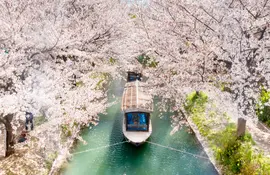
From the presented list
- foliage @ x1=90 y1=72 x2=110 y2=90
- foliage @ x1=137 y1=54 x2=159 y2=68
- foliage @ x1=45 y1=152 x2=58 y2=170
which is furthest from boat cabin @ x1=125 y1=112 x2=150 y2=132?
foliage @ x1=90 y1=72 x2=110 y2=90

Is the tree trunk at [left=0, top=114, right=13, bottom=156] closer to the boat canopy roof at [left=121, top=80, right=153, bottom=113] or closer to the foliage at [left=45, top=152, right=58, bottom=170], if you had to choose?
the foliage at [left=45, top=152, right=58, bottom=170]

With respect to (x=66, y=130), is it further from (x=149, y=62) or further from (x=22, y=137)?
(x=149, y=62)

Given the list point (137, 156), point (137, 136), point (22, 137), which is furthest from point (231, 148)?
point (22, 137)

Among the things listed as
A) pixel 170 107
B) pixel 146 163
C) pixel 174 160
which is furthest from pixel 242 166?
pixel 170 107

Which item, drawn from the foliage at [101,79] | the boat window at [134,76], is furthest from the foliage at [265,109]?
the foliage at [101,79]

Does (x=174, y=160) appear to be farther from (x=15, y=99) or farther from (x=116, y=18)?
(x=116, y=18)

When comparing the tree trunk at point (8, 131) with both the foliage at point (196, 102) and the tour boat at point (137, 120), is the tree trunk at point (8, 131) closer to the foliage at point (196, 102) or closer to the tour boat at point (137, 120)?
the tour boat at point (137, 120)
